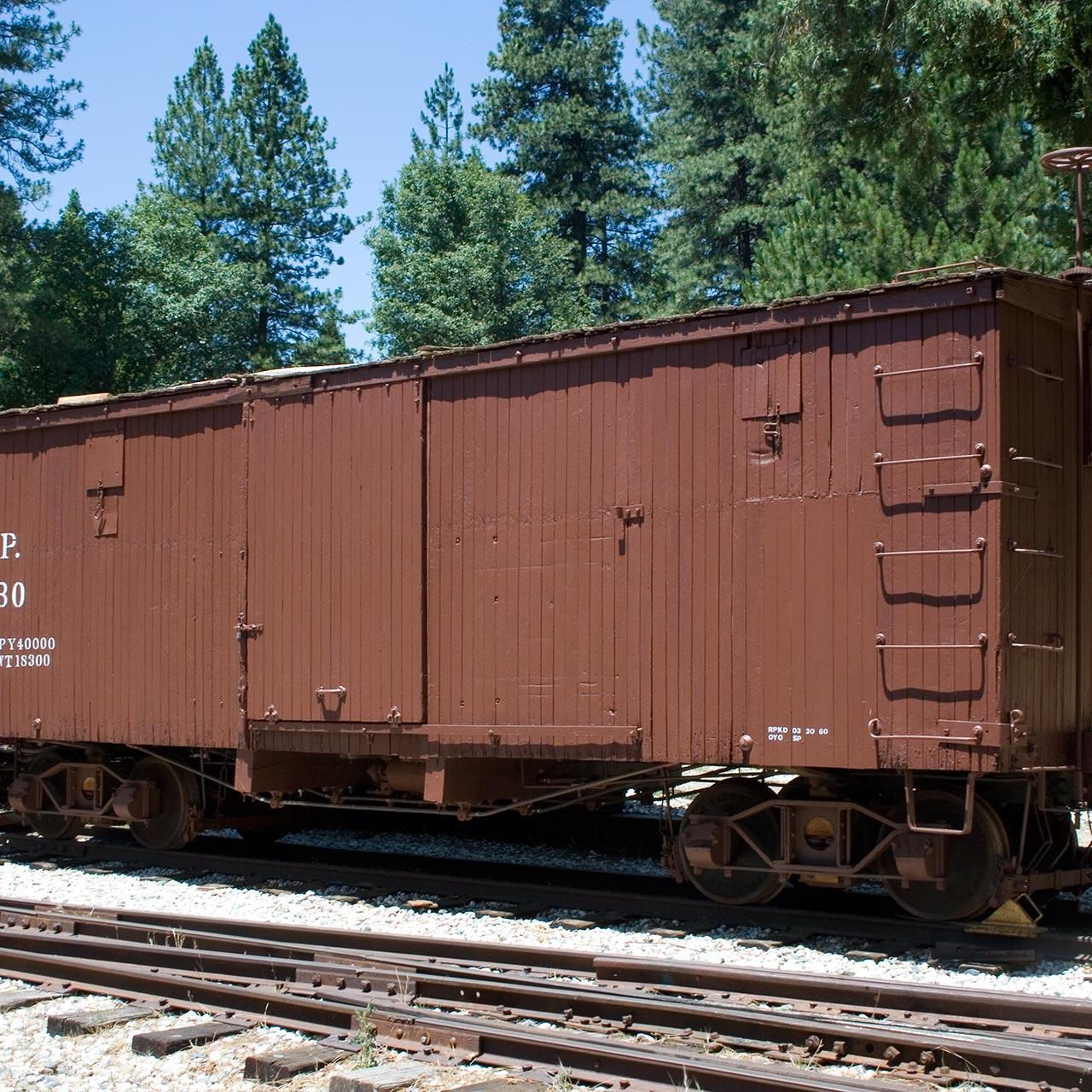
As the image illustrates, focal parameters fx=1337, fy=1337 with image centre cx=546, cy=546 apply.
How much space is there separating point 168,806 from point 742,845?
579 centimetres

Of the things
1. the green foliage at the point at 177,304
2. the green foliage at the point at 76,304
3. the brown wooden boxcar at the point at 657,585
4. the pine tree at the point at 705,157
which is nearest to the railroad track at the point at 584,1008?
the brown wooden boxcar at the point at 657,585

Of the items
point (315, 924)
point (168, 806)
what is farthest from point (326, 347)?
point (315, 924)

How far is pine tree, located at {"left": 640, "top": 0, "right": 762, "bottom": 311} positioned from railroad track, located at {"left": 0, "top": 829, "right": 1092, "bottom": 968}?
1107 inches

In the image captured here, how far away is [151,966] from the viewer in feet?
25.4

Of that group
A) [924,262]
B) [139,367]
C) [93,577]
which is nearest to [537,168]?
[139,367]

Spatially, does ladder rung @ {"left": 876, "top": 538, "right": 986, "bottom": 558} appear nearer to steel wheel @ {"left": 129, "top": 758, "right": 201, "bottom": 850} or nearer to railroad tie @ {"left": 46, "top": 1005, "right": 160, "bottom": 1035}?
railroad tie @ {"left": 46, "top": 1005, "right": 160, "bottom": 1035}

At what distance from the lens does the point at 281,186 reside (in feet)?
143

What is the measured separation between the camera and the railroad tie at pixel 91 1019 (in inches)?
259

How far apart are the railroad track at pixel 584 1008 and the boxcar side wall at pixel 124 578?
11.6 ft

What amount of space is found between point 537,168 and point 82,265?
18361 mm

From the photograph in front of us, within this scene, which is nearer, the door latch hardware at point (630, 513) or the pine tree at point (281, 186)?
the door latch hardware at point (630, 513)

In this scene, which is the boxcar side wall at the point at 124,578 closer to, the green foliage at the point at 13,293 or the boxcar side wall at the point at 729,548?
the boxcar side wall at the point at 729,548

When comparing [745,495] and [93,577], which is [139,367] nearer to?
[93,577]

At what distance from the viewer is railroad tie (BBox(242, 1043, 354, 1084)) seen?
5.73 m
